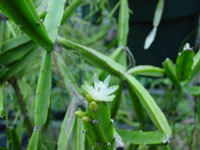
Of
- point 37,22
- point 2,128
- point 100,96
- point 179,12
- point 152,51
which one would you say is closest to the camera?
point 100,96

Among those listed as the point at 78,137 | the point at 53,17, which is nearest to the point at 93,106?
the point at 78,137

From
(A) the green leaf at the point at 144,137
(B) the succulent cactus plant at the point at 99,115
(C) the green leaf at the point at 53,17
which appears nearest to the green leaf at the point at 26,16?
(C) the green leaf at the point at 53,17

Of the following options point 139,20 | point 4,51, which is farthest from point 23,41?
point 139,20

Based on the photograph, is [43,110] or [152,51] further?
[152,51]

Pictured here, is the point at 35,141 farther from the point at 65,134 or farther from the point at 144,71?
the point at 144,71

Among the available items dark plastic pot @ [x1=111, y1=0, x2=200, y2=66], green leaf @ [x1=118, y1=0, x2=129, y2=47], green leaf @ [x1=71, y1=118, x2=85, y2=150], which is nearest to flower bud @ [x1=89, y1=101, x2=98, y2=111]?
green leaf @ [x1=71, y1=118, x2=85, y2=150]

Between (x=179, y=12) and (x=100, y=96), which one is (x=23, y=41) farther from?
(x=179, y=12)

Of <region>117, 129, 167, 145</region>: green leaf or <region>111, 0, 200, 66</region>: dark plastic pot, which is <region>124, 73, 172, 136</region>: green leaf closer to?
<region>117, 129, 167, 145</region>: green leaf
